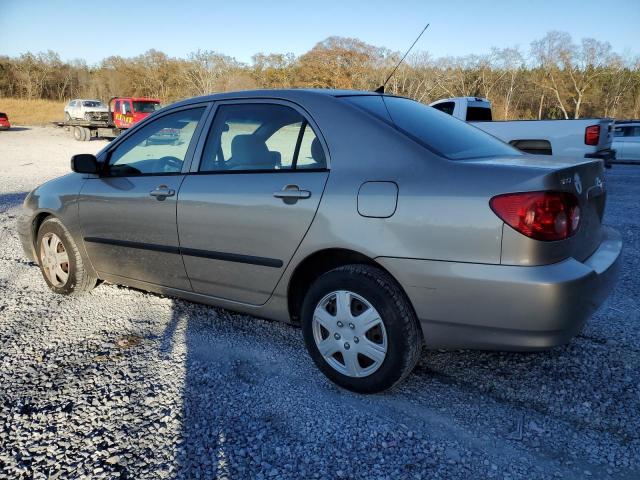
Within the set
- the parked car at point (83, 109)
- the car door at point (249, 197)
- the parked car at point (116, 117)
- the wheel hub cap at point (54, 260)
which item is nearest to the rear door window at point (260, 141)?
the car door at point (249, 197)

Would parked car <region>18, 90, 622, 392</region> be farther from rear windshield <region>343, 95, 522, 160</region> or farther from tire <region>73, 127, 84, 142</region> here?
tire <region>73, 127, 84, 142</region>

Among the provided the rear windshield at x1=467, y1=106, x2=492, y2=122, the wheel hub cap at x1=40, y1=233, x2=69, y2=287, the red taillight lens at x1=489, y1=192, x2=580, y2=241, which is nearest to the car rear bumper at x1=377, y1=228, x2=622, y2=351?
the red taillight lens at x1=489, y1=192, x2=580, y2=241

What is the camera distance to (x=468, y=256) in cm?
221

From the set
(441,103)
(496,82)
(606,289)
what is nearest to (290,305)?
(606,289)

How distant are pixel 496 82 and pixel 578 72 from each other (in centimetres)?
897

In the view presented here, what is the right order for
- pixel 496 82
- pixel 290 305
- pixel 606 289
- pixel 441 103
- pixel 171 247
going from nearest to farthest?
pixel 606 289 → pixel 290 305 → pixel 171 247 → pixel 441 103 → pixel 496 82

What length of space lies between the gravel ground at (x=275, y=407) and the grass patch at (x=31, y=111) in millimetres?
41574

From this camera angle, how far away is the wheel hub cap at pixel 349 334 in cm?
254

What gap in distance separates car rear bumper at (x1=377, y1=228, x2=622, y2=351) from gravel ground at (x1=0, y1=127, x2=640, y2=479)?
1.49 feet

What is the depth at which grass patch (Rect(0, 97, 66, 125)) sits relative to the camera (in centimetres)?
4028

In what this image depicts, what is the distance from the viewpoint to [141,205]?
3414 mm

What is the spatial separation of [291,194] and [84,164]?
1884mm

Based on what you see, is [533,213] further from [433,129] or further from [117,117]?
[117,117]

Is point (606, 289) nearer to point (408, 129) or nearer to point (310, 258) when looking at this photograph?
point (408, 129)
